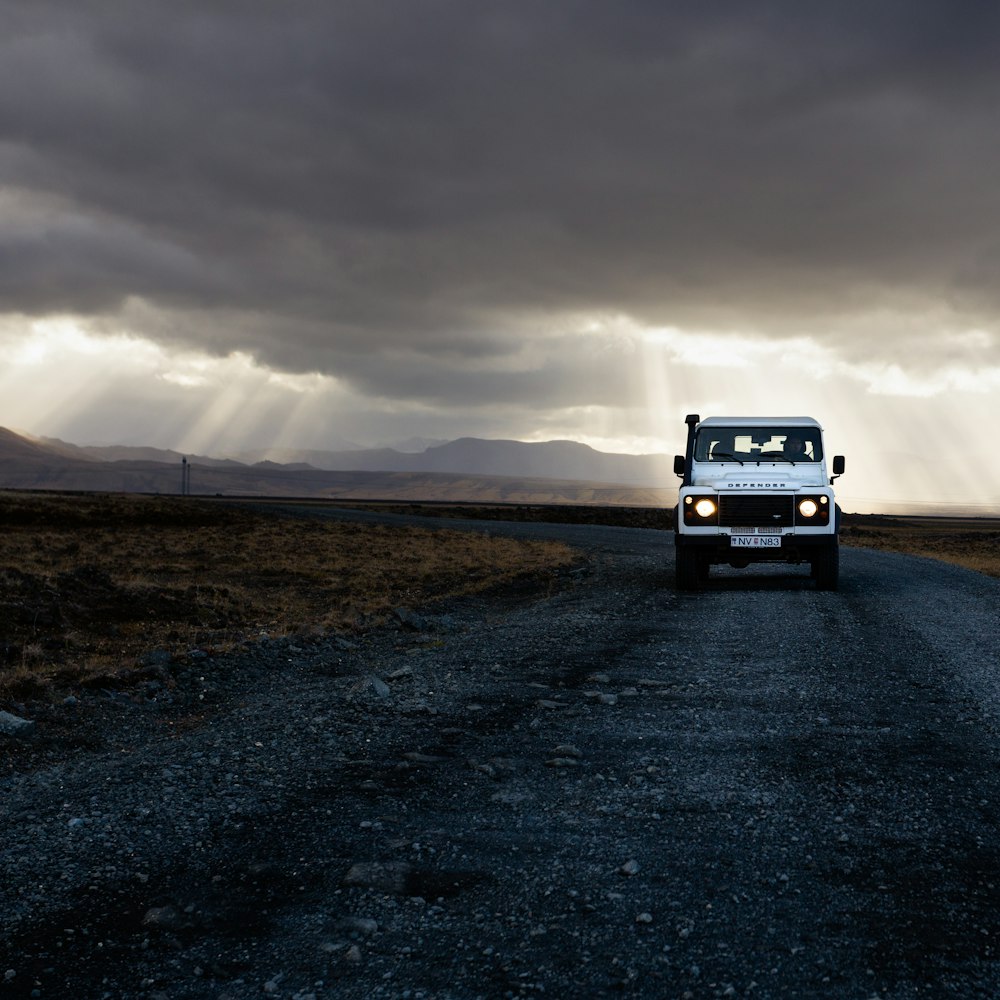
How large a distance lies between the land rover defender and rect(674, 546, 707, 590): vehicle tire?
2 centimetres

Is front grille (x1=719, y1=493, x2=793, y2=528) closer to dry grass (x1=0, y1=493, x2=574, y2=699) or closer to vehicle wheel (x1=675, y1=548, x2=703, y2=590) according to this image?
vehicle wheel (x1=675, y1=548, x2=703, y2=590)

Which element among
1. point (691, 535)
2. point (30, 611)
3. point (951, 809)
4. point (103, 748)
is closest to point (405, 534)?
point (691, 535)

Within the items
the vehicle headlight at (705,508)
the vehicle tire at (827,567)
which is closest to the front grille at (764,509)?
the vehicle headlight at (705,508)

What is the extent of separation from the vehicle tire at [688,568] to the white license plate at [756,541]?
90cm

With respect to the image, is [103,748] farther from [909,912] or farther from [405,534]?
[405,534]

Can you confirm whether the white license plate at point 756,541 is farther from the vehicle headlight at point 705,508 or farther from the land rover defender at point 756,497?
the vehicle headlight at point 705,508

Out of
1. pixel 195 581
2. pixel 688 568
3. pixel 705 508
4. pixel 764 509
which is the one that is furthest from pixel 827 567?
pixel 195 581

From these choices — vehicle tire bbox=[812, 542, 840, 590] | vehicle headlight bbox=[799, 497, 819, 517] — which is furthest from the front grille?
vehicle tire bbox=[812, 542, 840, 590]

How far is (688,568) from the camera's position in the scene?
1709 centimetres

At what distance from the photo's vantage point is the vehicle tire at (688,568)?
1703cm

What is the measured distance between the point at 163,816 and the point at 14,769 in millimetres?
1855

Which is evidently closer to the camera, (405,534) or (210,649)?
(210,649)

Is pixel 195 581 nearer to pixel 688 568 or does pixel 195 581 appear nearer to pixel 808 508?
pixel 688 568

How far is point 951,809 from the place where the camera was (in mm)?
5270
